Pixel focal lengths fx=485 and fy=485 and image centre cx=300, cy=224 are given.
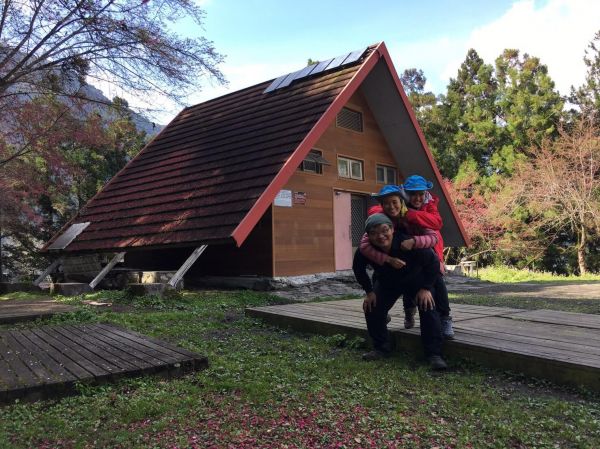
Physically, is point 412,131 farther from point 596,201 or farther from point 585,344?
point 596,201

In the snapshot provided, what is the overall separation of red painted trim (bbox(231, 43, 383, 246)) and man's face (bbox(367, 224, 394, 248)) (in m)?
5.08

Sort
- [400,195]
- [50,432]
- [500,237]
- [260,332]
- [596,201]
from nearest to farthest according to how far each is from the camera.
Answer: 1. [50,432]
2. [400,195]
3. [260,332]
4. [596,201]
5. [500,237]

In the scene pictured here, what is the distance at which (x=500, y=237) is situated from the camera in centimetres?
2473

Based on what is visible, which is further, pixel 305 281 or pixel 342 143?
pixel 342 143

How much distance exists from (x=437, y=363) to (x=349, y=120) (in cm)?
1013

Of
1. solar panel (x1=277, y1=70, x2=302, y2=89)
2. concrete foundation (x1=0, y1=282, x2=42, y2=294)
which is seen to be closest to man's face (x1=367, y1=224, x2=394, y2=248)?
concrete foundation (x1=0, y1=282, x2=42, y2=294)

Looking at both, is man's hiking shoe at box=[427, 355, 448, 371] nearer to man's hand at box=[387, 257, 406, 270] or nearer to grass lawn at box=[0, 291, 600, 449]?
grass lawn at box=[0, 291, 600, 449]

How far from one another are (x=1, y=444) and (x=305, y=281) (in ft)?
28.5

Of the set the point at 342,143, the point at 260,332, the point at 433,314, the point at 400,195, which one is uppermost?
the point at 342,143

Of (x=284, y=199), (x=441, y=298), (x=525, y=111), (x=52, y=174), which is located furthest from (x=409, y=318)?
(x=525, y=111)

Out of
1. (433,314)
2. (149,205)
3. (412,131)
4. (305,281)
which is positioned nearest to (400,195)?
(433,314)

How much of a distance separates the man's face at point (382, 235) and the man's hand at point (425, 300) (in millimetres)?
433

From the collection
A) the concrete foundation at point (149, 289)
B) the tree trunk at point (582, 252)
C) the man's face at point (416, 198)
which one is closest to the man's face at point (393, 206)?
the man's face at point (416, 198)

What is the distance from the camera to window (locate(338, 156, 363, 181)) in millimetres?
12516
